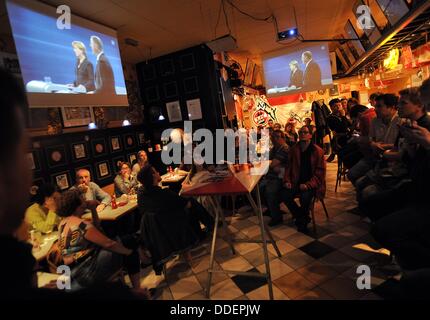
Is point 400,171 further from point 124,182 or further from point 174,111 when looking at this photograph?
point 174,111

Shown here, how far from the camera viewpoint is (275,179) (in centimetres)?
400

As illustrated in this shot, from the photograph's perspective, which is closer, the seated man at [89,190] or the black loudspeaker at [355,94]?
the seated man at [89,190]

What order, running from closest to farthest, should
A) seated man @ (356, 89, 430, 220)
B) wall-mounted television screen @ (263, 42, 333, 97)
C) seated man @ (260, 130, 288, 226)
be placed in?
seated man @ (356, 89, 430, 220), seated man @ (260, 130, 288, 226), wall-mounted television screen @ (263, 42, 333, 97)

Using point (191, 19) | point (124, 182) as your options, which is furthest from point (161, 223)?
point (191, 19)

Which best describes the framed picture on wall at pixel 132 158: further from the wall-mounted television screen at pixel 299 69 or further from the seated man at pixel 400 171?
the seated man at pixel 400 171

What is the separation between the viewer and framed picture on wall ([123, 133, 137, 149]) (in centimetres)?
584

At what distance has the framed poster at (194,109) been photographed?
6281mm

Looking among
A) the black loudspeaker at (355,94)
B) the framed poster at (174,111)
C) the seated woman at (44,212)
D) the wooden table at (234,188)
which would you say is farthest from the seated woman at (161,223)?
the black loudspeaker at (355,94)

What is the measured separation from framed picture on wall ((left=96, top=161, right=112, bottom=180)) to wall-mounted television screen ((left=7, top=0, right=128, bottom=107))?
1441 millimetres

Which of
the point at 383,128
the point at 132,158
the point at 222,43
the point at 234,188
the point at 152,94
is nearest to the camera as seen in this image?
the point at 234,188

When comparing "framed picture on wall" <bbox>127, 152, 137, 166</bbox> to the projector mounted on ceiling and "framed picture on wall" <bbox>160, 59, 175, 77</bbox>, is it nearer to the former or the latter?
"framed picture on wall" <bbox>160, 59, 175, 77</bbox>

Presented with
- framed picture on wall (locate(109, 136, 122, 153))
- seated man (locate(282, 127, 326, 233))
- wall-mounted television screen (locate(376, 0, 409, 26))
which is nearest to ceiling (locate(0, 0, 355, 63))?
wall-mounted television screen (locate(376, 0, 409, 26))

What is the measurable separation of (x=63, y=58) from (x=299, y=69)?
18.5 ft

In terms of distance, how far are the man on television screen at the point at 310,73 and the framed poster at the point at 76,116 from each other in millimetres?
5338
